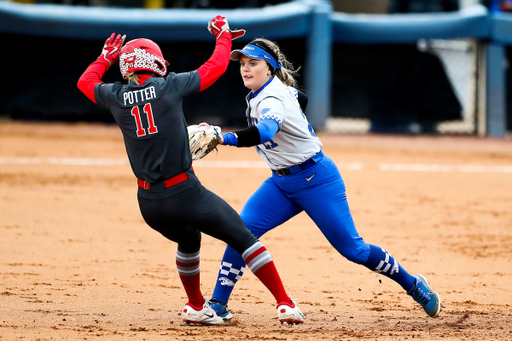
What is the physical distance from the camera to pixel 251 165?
11.2m

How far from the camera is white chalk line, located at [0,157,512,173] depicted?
35.0ft

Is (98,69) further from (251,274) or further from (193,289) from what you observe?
(251,274)

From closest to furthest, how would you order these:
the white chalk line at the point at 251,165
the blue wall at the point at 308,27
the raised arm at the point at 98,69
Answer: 1. the raised arm at the point at 98,69
2. the white chalk line at the point at 251,165
3. the blue wall at the point at 308,27

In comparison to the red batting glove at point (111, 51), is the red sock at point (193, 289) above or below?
below

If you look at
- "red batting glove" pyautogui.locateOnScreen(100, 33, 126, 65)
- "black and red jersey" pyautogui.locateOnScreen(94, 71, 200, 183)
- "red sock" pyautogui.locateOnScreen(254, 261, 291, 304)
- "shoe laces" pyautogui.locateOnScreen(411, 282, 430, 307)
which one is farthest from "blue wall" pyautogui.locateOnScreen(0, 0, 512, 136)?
"red sock" pyautogui.locateOnScreen(254, 261, 291, 304)

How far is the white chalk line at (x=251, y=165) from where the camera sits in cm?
1066

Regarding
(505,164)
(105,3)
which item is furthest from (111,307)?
(105,3)

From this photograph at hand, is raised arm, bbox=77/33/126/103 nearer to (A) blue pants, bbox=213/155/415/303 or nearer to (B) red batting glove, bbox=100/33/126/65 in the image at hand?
(B) red batting glove, bbox=100/33/126/65

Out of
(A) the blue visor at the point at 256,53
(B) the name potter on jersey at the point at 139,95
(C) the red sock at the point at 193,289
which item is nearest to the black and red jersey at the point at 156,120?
(B) the name potter on jersey at the point at 139,95

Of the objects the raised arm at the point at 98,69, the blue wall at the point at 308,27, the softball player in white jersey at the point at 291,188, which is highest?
the blue wall at the point at 308,27

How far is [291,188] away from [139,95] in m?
1.21

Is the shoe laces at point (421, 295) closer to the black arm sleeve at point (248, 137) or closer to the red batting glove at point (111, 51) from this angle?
the black arm sleeve at point (248, 137)

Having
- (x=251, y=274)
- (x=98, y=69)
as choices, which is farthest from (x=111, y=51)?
(x=251, y=274)

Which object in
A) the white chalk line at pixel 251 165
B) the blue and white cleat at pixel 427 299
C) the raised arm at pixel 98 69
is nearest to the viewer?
the raised arm at pixel 98 69
